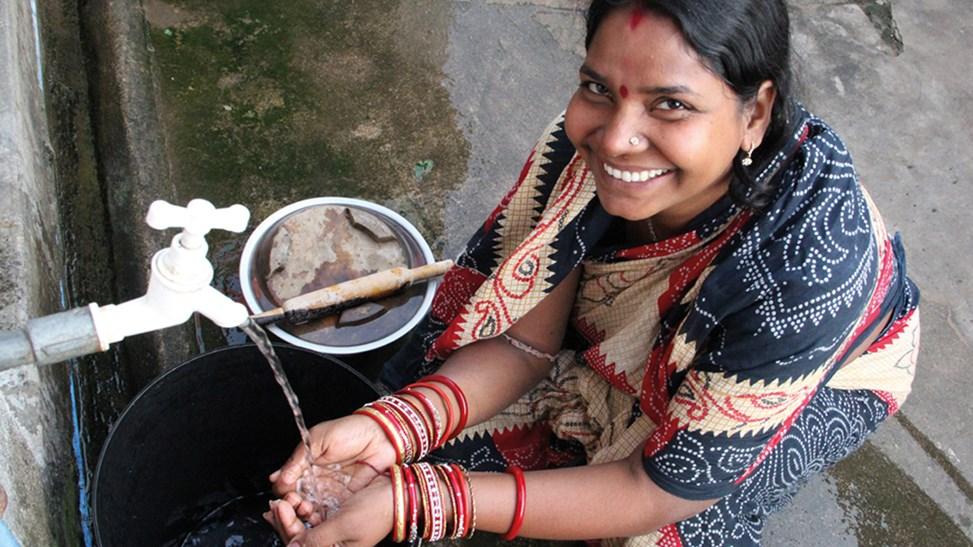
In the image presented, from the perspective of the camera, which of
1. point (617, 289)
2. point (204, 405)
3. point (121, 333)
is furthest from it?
point (204, 405)

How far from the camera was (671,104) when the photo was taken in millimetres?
1272

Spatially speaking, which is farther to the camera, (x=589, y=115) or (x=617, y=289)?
(x=617, y=289)

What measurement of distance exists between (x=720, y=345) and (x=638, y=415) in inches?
13.2

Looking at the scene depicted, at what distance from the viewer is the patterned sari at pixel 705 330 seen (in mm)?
1414

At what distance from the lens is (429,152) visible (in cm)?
280

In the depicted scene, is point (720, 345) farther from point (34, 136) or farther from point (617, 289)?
point (34, 136)

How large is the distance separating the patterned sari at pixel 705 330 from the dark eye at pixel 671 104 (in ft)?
0.71

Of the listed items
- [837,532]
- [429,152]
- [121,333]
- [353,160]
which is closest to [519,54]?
[429,152]

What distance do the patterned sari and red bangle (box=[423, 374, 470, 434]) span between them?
0.08m

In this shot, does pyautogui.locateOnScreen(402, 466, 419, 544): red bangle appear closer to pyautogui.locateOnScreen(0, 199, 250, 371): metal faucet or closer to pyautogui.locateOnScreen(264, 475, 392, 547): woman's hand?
pyautogui.locateOnScreen(264, 475, 392, 547): woman's hand

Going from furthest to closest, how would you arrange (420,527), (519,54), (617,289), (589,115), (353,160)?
(519,54)
(353,160)
(617,289)
(420,527)
(589,115)

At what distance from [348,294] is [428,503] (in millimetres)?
781

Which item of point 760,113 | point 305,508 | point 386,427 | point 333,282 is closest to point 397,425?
point 386,427

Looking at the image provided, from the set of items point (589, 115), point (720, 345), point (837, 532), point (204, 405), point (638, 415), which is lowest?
point (837, 532)
